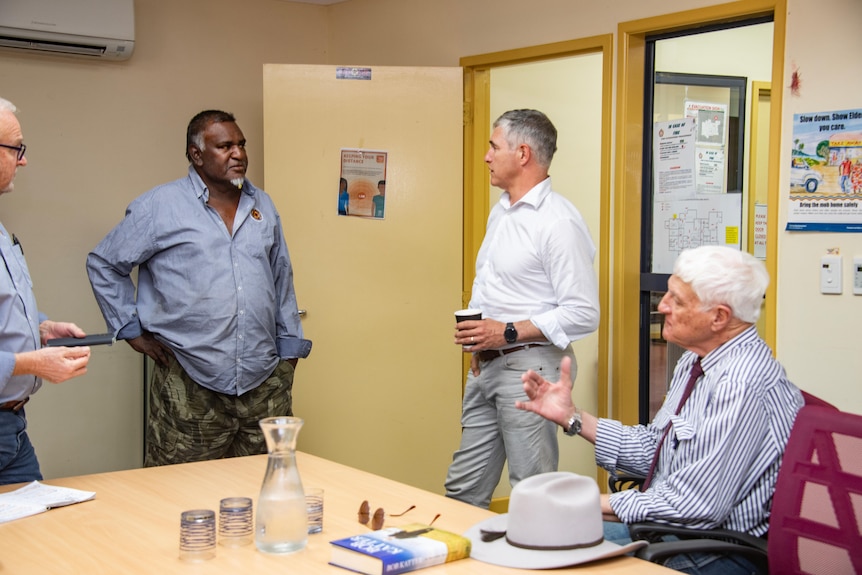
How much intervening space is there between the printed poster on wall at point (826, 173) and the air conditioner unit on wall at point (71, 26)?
297 centimetres

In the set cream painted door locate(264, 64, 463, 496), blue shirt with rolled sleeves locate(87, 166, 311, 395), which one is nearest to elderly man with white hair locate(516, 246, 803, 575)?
blue shirt with rolled sleeves locate(87, 166, 311, 395)

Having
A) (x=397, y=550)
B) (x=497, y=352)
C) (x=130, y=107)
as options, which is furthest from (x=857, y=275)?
(x=130, y=107)

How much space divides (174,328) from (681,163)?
217cm

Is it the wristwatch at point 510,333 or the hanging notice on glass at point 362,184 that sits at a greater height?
the hanging notice on glass at point 362,184

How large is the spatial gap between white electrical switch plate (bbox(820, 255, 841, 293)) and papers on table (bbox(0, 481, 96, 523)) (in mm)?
2422

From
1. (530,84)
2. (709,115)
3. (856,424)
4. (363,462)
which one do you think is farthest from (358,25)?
(856,424)

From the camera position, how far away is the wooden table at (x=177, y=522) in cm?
173

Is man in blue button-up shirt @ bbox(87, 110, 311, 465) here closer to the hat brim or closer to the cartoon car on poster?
the hat brim

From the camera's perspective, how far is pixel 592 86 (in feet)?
15.3

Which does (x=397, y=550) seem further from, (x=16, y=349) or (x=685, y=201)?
(x=685, y=201)

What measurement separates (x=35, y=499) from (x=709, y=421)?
156 cm

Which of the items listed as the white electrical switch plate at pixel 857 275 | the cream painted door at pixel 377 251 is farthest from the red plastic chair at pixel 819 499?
the cream painted door at pixel 377 251

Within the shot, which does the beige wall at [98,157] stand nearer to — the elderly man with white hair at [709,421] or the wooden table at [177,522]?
the wooden table at [177,522]

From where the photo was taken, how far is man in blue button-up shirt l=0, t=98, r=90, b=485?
2.25 meters
